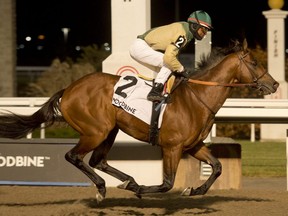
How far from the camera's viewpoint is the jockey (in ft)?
29.4

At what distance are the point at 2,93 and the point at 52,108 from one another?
6.80m

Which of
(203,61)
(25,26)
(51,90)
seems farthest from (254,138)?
(25,26)

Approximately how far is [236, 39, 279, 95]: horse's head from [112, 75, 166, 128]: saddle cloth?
813 millimetres

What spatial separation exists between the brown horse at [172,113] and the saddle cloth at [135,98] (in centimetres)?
6

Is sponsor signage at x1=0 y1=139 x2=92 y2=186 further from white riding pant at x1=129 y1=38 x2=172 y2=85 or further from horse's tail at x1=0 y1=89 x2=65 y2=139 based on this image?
white riding pant at x1=129 y1=38 x2=172 y2=85

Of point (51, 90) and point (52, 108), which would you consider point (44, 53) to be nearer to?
point (51, 90)

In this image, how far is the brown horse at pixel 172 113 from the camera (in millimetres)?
9023

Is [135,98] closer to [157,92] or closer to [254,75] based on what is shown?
[157,92]

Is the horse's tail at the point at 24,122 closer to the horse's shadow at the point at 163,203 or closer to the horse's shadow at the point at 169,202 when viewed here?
the horse's shadow at the point at 163,203

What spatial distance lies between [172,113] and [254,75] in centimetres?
83

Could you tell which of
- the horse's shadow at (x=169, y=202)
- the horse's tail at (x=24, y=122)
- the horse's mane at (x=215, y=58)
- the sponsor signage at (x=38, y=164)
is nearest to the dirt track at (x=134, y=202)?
the horse's shadow at (x=169, y=202)

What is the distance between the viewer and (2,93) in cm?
1620

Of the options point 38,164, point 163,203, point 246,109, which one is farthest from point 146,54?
point 38,164

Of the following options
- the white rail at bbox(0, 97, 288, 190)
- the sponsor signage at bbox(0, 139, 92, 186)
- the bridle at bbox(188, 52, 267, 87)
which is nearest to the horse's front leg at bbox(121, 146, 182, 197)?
the bridle at bbox(188, 52, 267, 87)
